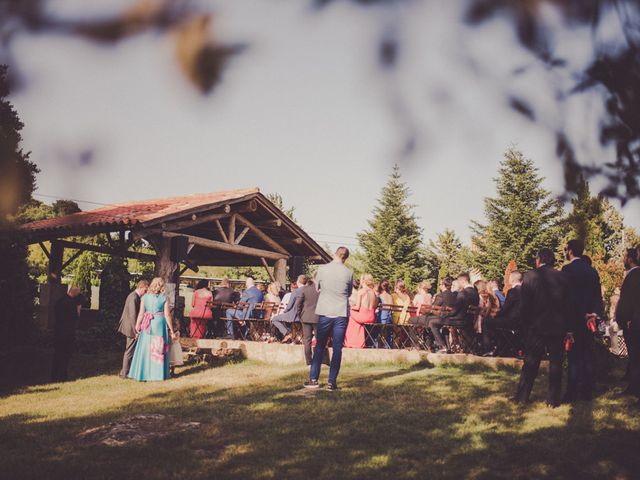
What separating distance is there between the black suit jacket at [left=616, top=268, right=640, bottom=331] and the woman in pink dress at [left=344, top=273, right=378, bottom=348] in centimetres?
506

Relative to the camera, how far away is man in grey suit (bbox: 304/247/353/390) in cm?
752

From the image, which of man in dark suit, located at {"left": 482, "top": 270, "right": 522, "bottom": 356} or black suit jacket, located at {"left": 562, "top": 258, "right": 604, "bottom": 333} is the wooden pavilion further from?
black suit jacket, located at {"left": 562, "top": 258, "right": 604, "bottom": 333}

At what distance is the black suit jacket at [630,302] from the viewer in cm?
670

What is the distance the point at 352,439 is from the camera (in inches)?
207

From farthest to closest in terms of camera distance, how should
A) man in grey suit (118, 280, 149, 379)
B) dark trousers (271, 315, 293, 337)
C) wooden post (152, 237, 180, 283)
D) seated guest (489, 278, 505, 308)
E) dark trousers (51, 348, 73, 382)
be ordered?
wooden post (152, 237, 180, 283), dark trousers (271, 315, 293, 337), seated guest (489, 278, 505, 308), man in grey suit (118, 280, 149, 379), dark trousers (51, 348, 73, 382)

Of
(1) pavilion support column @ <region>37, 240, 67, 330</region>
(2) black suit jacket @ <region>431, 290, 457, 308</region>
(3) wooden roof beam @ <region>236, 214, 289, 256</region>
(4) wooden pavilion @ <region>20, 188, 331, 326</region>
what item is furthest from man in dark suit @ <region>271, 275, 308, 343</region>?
(1) pavilion support column @ <region>37, 240, 67, 330</region>

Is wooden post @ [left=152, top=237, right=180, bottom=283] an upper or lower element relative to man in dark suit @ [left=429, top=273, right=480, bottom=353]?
upper

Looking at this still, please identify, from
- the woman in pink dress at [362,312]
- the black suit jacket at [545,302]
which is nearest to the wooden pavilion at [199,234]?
the woman in pink dress at [362,312]

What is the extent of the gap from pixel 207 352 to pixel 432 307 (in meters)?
4.96

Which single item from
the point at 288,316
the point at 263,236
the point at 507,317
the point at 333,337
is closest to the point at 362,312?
the point at 288,316

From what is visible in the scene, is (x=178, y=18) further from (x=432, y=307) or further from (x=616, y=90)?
(x=432, y=307)

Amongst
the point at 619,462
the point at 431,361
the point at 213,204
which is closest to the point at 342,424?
the point at 619,462

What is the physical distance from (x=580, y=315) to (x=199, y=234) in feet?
46.2

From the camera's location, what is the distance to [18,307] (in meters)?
9.14
